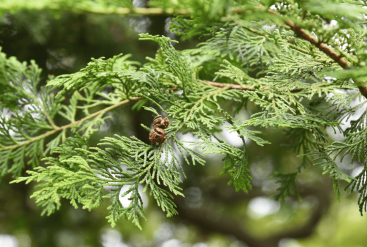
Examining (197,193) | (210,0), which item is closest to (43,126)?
(210,0)

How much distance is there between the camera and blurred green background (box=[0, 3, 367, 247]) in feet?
5.80

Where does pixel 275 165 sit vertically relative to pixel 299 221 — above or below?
above

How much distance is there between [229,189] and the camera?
248 cm

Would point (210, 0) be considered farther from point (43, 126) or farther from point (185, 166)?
point (185, 166)

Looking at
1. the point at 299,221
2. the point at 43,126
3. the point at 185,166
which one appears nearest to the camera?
the point at 43,126

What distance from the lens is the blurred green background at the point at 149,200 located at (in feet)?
5.80

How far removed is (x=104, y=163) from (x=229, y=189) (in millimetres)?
2073

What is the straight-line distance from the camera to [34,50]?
1720 mm

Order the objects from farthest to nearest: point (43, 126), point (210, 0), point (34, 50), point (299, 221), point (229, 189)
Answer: point (299, 221) → point (229, 189) → point (34, 50) → point (43, 126) → point (210, 0)

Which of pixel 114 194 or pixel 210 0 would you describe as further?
pixel 114 194

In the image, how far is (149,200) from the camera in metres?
2.52

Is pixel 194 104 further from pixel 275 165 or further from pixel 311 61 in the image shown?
pixel 275 165

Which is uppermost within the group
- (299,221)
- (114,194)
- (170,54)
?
(170,54)

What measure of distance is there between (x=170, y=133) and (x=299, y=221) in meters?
2.83
